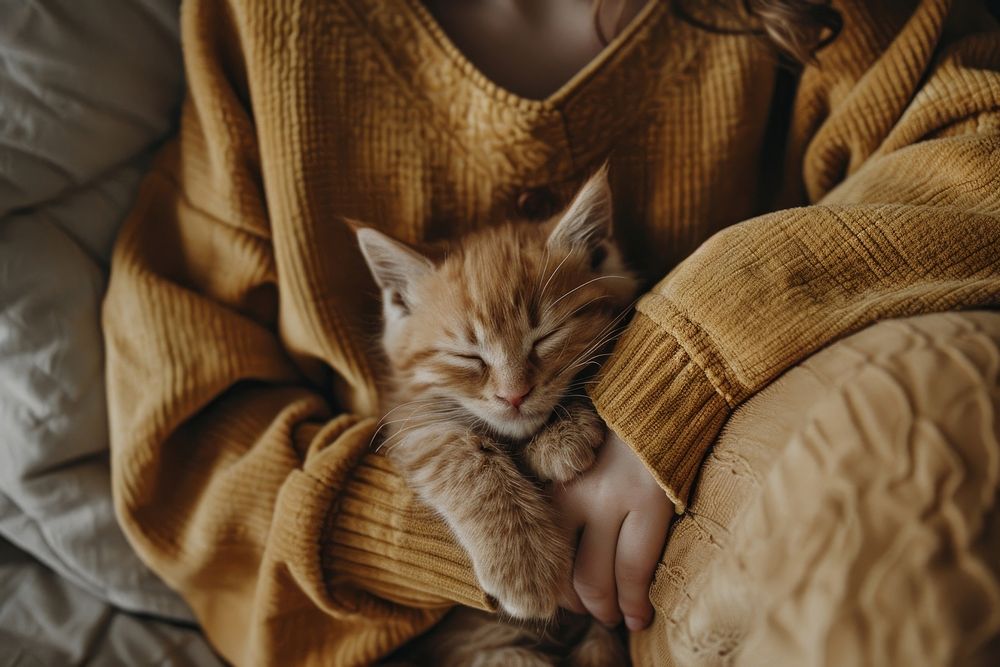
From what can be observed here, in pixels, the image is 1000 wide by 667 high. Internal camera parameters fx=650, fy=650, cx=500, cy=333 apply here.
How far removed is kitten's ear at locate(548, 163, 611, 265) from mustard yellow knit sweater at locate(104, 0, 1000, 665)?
107mm

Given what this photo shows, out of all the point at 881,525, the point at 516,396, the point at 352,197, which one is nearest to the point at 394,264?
the point at 352,197

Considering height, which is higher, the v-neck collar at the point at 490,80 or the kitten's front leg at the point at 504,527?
the v-neck collar at the point at 490,80

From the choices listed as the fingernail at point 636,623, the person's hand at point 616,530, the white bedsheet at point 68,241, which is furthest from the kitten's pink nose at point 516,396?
the white bedsheet at point 68,241

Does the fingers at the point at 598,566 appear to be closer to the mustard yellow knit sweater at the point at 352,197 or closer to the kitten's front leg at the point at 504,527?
the kitten's front leg at the point at 504,527

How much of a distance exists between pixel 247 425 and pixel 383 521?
0.27m

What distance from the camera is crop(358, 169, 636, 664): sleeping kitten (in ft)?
2.39

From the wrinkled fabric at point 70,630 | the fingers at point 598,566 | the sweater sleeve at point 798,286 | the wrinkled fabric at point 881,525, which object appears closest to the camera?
the wrinkled fabric at point 881,525

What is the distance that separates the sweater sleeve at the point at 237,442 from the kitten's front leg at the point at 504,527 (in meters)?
0.05

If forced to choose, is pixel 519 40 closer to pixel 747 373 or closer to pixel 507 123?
pixel 507 123

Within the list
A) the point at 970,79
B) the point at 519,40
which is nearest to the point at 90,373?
the point at 519,40

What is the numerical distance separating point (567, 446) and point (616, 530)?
4.1 inches

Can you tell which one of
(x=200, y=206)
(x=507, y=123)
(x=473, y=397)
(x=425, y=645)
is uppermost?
(x=507, y=123)

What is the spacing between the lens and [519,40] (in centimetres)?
96

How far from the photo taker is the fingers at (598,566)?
71cm
